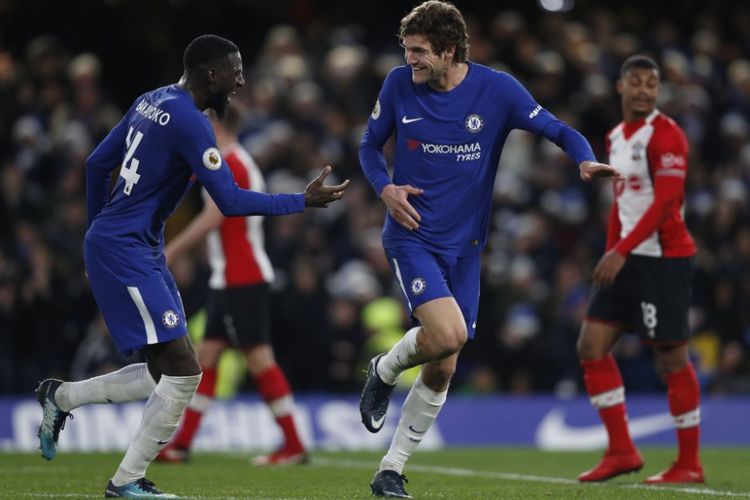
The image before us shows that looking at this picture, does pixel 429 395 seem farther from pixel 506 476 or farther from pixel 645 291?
pixel 506 476

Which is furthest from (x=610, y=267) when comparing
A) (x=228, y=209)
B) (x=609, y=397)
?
(x=228, y=209)

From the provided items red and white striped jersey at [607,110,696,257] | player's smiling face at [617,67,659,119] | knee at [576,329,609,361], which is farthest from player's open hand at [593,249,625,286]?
player's smiling face at [617,67,659,119]

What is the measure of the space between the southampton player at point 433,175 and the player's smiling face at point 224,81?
973 millimetres

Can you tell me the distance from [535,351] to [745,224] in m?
3.63

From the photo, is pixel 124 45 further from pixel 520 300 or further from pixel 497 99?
pixel 497 99

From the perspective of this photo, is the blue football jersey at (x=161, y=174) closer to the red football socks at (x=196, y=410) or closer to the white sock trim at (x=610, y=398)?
the white sock trim at (x=610, y=398)

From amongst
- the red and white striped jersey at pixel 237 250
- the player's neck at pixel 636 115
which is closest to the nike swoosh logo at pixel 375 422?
the player's neck at pixel 636 115

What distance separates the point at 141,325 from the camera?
24.3 feet

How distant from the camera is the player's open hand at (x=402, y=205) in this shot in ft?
25.7

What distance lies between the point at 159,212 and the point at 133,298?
1.62 feet

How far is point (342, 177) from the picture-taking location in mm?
17391

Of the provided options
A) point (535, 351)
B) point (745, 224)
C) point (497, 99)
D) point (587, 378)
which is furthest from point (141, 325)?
point (745, 224)

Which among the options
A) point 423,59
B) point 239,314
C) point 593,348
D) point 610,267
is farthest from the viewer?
point 239,314

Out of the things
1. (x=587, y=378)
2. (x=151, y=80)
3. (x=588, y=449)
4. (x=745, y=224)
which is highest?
(x=151, y=80)
